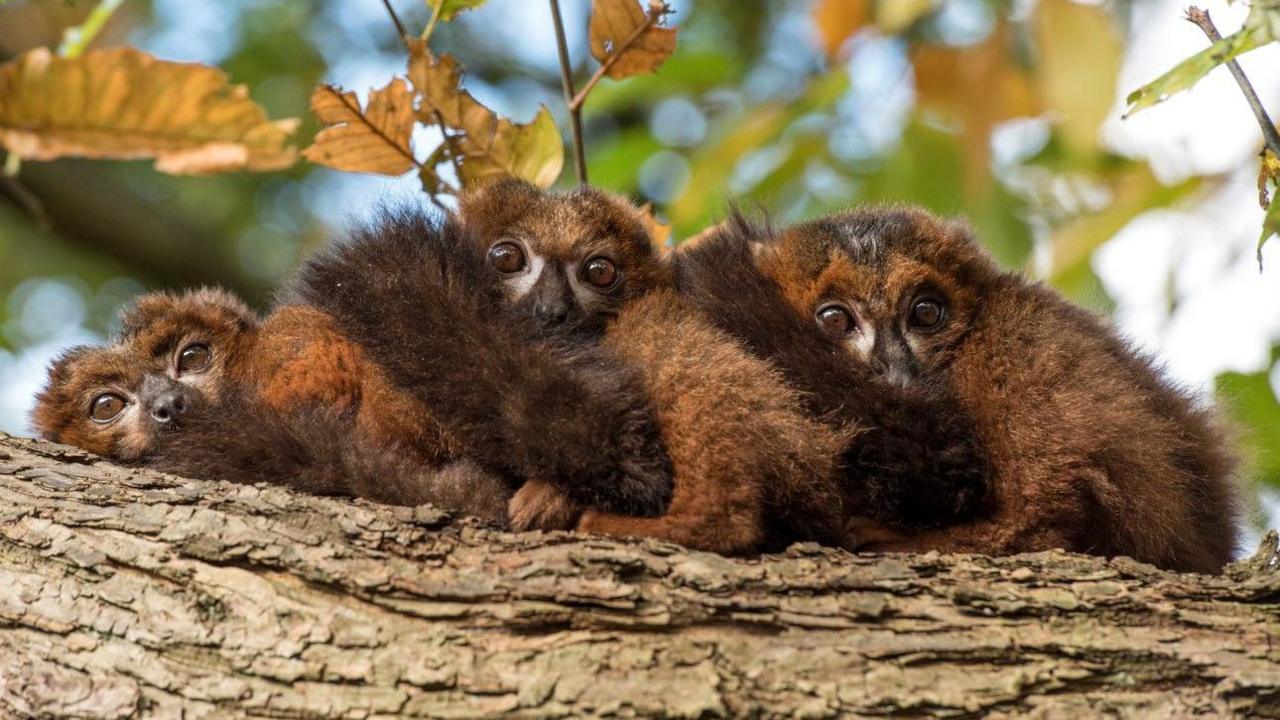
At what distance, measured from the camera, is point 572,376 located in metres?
3.30

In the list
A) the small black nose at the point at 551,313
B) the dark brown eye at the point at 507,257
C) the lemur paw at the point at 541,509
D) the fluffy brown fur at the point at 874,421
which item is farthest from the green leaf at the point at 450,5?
the lemur paw at the point at 541,509

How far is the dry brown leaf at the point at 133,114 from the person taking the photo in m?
3.65

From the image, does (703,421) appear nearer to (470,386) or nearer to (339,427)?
(470,386)

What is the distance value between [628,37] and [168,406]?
2.05 m

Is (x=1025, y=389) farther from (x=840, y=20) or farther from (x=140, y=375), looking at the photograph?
(x=140, y=375)

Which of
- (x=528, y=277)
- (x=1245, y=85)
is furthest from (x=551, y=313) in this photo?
(x=1245, y=85)

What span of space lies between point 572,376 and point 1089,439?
1.47m

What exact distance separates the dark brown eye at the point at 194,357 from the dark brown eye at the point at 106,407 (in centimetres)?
24

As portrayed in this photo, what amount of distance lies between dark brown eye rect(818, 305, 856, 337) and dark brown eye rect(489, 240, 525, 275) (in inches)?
46.4

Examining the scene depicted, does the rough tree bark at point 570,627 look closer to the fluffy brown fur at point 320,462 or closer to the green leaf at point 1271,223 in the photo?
the fluffy brown fur at point 320,462

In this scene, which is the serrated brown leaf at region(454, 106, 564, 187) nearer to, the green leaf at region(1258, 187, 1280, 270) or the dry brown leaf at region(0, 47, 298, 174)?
the dry brown leaf at region(0, 47, 298, 174)

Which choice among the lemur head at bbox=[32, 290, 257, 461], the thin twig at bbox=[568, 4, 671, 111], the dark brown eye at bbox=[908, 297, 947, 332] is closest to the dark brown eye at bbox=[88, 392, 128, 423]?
the lemur head at bbox=[32, 290, 257, 461]

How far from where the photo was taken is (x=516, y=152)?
15.6ft

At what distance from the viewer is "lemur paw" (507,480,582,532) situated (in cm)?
316
